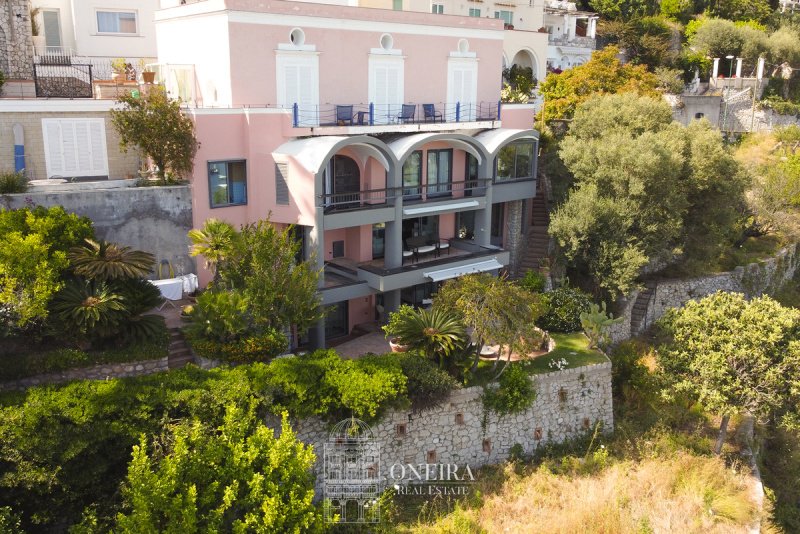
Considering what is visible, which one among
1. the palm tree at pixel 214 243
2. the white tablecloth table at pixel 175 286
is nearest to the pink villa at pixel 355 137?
the white tablecloth table at pixel 175 286

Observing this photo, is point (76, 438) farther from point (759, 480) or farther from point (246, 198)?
point (759, 480)

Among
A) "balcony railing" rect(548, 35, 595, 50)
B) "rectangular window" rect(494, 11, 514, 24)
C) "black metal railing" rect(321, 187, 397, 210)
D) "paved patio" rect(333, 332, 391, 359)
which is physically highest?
"rectangular window" rect(494, 11, 514, 24)

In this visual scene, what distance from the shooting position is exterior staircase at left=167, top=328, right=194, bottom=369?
73.8 ft

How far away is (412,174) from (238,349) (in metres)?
12.2

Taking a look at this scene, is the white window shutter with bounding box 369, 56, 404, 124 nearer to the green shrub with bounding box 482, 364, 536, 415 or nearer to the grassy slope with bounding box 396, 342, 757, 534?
the green shrub with bounding box 482, 364, 536, 415

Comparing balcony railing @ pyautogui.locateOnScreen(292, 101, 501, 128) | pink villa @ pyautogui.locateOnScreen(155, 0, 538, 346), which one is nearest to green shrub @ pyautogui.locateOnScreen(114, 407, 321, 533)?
pink villa @ pyautogui.locateOnScreen(155, 0, 538, 346)

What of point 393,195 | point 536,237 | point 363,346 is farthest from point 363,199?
point 536,237

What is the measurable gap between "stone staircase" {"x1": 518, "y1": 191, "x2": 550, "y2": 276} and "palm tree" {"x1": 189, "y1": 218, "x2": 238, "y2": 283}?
15.3 m

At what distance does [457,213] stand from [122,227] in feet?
48.8

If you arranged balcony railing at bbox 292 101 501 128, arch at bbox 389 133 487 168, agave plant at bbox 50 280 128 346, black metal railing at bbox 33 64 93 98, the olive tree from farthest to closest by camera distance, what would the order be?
balcony railing at bbox 292 101 501 128, arch at bbox 389 133 487 168, black metal railing at bbox 33 64 93 98, the olive tree, agave plant at bbox 50 280 128 346

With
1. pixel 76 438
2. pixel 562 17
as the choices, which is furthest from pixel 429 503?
pixel 562 17

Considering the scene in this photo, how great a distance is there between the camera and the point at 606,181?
1222 inches

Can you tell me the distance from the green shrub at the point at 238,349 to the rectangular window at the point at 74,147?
8721mm

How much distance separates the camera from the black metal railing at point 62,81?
26.0 metres
